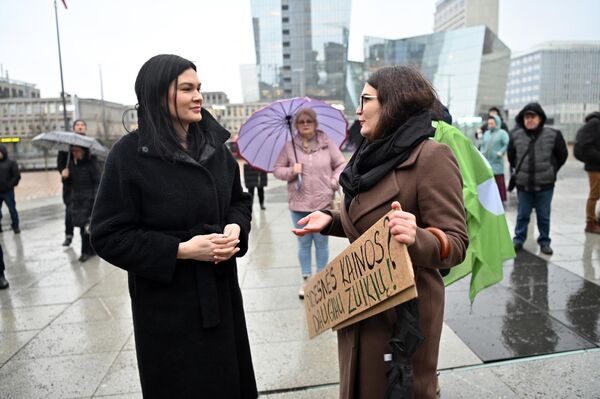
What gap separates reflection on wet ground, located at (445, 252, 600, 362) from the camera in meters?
3.47

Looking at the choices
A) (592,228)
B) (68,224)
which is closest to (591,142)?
(592,228)

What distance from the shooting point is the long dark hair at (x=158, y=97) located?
1878mm

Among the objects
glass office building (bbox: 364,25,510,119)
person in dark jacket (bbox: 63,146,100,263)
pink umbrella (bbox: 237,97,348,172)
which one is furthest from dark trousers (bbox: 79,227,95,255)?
glass office building (bbox: 364,25,510,119)

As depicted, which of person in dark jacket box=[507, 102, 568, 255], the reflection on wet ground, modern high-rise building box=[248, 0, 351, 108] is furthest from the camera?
modern high-rise building box=[248, 0, 351, 108]

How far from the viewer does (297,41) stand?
8144 cm

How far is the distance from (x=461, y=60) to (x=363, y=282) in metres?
70.8

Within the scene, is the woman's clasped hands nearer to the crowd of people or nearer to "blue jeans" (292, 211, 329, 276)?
the crowd of people

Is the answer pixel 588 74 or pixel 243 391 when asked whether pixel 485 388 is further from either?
pixel 588 74

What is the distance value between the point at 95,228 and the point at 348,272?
3.50ft

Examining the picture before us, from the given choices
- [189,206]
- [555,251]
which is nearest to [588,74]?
[555,251]

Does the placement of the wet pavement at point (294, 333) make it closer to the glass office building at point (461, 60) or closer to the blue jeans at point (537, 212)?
the blue jeans at point (537, 212)

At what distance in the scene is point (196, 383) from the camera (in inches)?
76.2

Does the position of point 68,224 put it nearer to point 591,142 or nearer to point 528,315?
point 528,315

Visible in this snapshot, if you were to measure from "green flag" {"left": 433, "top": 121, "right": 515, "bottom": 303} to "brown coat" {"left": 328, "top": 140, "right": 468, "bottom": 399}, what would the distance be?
1104 millimetres
